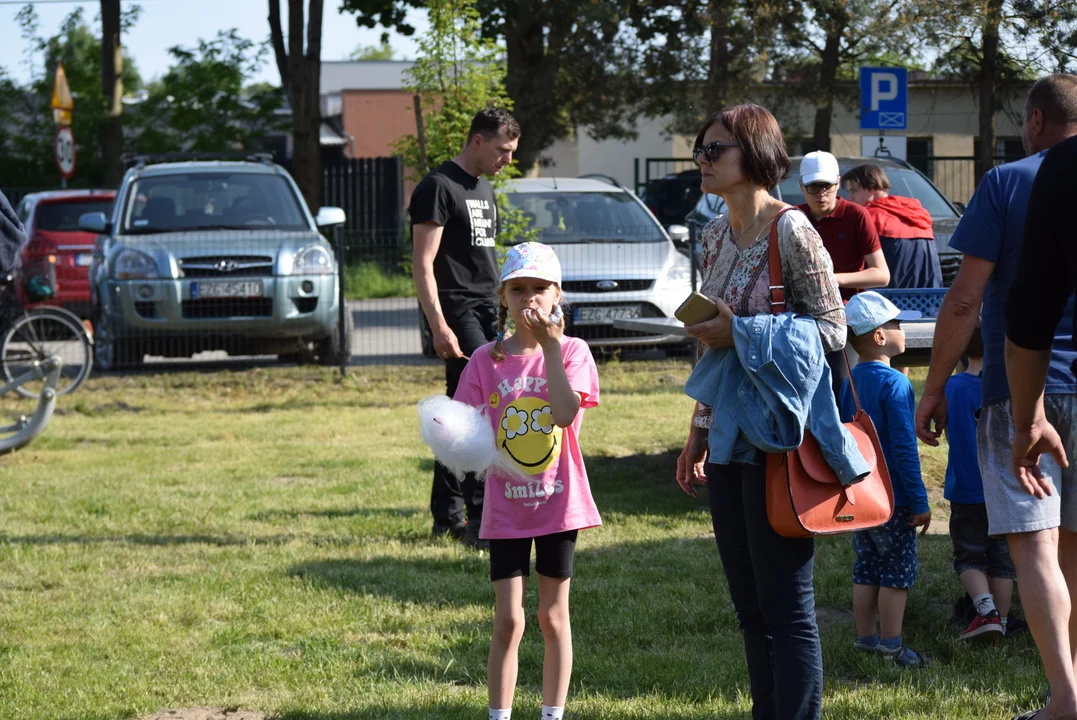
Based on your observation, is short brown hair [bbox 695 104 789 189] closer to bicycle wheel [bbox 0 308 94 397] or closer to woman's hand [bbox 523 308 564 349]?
woman's hand [bbox 523 308 564 349]

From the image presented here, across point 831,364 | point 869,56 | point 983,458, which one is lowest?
point 983,458

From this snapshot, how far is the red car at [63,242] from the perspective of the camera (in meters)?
16.5

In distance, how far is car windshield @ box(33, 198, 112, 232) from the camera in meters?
17.2

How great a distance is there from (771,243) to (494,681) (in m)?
1.52

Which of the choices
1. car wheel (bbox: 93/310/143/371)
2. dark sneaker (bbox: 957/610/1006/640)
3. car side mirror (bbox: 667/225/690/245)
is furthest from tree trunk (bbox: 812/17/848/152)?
dark sneaker (bbox: 957/610/1006/640)

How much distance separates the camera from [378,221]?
2850 centimetres

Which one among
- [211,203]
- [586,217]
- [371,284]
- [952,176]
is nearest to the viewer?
[211,203]

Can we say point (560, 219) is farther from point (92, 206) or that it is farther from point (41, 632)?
point (41, 632)

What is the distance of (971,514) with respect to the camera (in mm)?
5129

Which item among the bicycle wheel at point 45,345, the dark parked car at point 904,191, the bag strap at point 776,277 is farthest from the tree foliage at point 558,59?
the bag strap at point 776,277

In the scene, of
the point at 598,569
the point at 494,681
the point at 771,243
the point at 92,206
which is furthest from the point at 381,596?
the point at 92,206

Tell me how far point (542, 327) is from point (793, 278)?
2.32ft

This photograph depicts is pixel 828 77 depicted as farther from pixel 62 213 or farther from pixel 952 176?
pixel 62 213

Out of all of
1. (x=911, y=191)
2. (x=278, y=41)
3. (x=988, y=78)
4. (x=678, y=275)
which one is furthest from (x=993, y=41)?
(x=278, y=41)
